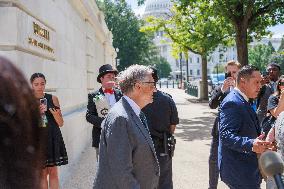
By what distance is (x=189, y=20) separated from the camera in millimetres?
29953

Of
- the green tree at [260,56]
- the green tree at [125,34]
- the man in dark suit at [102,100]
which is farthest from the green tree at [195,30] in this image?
the green tree at [260,56]

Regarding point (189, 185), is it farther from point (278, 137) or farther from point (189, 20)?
point (189, 20)

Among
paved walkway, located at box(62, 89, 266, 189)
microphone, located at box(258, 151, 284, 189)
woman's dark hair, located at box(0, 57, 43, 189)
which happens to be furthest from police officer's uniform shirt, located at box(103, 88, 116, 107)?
woman's dark hair, located at box(0, 57, 43, 189)

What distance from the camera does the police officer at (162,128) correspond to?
207 inches

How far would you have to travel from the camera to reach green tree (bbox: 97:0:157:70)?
6047 cm

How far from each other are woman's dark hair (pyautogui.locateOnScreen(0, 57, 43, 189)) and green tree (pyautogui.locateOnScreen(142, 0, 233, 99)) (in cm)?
2289

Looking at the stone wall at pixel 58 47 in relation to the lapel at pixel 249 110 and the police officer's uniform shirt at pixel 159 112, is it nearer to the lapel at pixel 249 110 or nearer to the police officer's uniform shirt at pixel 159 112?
the police officer's uniform shirt at pixel 159 112

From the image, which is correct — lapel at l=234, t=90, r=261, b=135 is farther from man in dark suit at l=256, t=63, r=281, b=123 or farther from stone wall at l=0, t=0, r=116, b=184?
man in dark suit at l=256, t=63, r=281, b=123

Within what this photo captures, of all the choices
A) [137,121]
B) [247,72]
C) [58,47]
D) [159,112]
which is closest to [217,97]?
[159,112]

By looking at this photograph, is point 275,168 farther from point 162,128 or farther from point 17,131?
point 162,128

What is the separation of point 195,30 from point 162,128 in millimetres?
24461

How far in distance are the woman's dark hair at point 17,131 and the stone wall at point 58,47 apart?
8.17 feet

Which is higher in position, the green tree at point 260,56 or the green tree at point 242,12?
the green tree at point 260,56

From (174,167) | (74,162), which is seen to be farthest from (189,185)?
(74,162)
